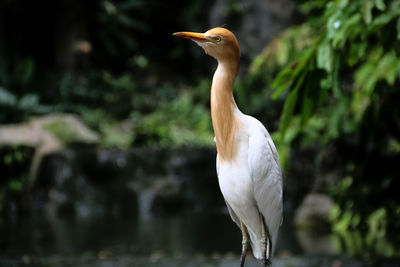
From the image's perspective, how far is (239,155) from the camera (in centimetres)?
243

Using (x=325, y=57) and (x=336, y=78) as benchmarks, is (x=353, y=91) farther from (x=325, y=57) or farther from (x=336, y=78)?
(x=325, y=57)

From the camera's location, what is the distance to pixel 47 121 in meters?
13.3

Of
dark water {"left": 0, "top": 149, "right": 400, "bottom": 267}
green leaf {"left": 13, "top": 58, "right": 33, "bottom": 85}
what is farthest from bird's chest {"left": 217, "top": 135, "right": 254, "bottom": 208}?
green leaf {"left": 13, "top": 58, "right": 33, "bottom": 85}

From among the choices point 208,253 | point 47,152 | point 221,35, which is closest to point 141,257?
point 208,253

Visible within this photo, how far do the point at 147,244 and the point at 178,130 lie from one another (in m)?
8.29

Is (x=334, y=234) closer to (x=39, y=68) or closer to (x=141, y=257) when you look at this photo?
(x=141, y=257)

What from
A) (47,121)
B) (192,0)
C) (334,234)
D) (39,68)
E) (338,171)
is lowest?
(334,234)

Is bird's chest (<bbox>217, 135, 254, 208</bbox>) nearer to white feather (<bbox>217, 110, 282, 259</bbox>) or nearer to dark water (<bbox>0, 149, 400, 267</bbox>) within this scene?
white feather (<bbox>217, 110, 282, 259</bbox>)

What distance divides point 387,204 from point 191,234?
4.92 metres

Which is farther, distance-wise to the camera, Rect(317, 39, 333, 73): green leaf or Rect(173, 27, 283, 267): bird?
Rect(317, 39, 333, 73): green leaf

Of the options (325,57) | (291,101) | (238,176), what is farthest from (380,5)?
(238,176)

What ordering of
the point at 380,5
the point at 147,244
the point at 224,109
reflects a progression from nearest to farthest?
the point at 224,109 → the point at 380,5 → the point at 147,244

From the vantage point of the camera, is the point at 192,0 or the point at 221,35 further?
the point at 192,0

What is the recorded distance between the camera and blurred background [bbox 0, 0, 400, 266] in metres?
3.95
